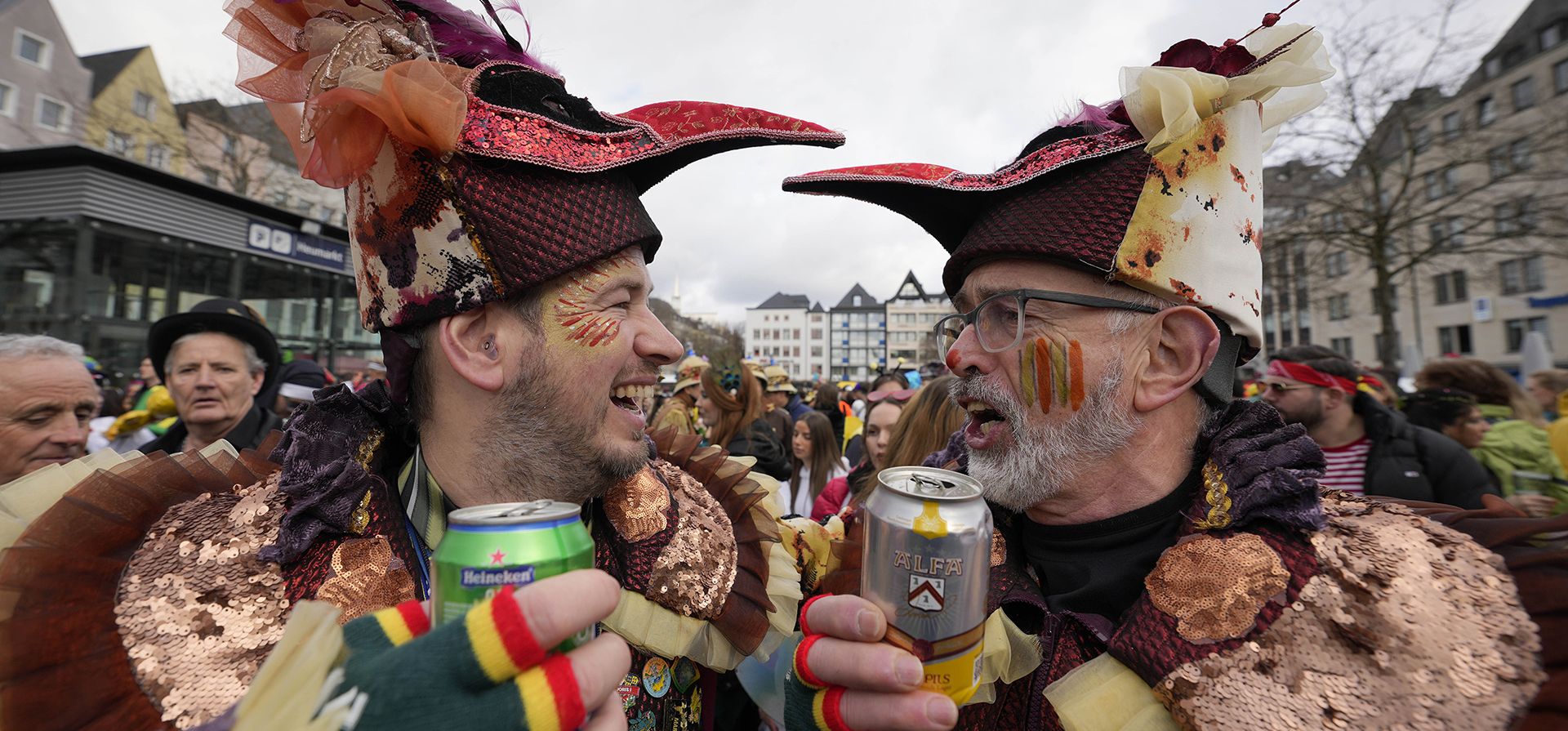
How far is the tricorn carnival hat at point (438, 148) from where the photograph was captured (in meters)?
1.52

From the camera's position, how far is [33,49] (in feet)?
87.2

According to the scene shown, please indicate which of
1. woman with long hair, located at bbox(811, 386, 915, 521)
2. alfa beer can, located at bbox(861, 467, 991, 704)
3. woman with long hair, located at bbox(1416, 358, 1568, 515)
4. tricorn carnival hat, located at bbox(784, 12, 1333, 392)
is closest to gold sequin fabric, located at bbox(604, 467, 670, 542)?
alfa beer can, located at bbox(861, 467, 991, 704)

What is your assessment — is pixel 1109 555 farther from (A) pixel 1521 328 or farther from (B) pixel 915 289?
(B) pixel 915 289

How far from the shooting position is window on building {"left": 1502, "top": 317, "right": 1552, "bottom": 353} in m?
26.3

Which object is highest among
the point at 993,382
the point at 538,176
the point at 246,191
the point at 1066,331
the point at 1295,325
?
the point at 246,191

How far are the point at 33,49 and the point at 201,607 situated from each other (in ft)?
130

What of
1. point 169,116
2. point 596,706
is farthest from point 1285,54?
point 169,116

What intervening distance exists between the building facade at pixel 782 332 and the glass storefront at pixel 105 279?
83147 millimetres

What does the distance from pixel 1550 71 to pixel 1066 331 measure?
3655cm

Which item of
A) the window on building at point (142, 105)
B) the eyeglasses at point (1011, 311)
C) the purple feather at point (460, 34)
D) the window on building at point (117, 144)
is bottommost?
the eyeglasses at point (1011, 311)

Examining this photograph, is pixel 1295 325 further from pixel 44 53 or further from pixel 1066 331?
pixel 44 53

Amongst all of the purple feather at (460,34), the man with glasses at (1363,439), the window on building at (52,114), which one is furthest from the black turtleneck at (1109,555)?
the window on building at (52,114)

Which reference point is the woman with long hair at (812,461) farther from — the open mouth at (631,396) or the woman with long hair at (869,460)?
the open mouth at (631,396)

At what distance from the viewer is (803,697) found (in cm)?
137
